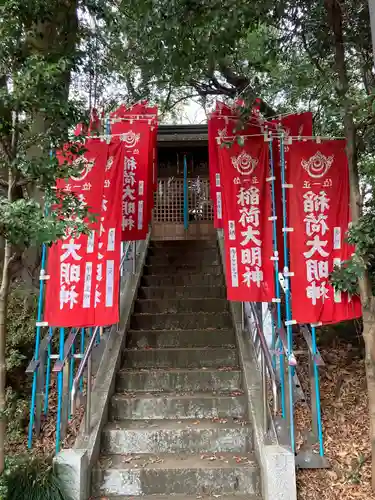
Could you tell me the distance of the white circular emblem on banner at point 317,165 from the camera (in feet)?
17.5

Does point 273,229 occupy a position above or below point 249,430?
above

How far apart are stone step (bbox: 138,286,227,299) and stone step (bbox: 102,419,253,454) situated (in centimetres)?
311

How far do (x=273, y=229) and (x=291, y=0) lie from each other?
9.83ft

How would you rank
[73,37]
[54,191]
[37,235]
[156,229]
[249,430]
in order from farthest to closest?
[156,229]
[73,37]
[249,430]
[54,191]
[37,235]

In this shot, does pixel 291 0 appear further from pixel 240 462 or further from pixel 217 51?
pixel 240 462

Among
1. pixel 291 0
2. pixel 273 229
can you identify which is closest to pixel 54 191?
pixel 273 229

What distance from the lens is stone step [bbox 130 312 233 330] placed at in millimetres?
7242

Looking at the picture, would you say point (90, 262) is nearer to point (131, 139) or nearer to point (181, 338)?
point (181, 338)

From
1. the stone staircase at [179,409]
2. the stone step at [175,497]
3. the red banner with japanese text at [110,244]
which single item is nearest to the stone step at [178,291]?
the stone staircase at [179,409]

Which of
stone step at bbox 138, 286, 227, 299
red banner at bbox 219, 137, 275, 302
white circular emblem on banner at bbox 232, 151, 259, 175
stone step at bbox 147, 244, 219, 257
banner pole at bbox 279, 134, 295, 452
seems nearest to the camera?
banner pole at bbox 279, 134, 295, 452

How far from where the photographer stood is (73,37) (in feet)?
20.0

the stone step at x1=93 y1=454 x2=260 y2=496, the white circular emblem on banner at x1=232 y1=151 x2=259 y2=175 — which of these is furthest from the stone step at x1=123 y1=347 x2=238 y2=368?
the white circular emblem on banner at x1=232 y1=151 x2=259 y2=175

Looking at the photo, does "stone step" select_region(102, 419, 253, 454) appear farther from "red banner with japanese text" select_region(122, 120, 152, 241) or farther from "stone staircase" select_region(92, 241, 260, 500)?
"red banner with japanese text" select_region(122, 120, 152, 241)

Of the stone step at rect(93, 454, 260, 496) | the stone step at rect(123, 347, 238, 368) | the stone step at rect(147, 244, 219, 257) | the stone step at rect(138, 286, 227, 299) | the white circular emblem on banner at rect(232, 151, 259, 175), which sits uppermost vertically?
the white circular emblem on banner at rect(232, 151, 259, 175)
